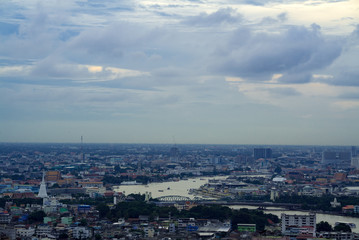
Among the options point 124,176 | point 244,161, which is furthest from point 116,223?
point 244,161

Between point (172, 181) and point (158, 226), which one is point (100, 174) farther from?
point (158, 226)

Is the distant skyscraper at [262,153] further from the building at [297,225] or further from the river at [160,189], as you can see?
the building at [297,225]

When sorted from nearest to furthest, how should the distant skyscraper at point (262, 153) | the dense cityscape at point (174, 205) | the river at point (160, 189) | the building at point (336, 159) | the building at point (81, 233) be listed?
the building at point (81, 233) → the dense cityscape at point (174, 205) → the river at point (160, 189) → the building at point (336, 159) → the distant skyscraper at point (262, 153)

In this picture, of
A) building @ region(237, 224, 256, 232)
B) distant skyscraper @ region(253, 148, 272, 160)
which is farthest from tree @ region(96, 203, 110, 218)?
distant skyscraper @ region(253, 148, 272, 160)

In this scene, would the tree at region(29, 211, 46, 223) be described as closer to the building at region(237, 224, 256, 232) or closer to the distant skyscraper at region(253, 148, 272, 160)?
the building at region(237, 224, 256, 232)

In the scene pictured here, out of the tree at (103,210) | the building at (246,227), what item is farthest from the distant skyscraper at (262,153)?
the building at (246,227)

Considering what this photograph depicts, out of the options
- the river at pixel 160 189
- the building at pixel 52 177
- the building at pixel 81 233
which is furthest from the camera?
the building at pixel 52 177

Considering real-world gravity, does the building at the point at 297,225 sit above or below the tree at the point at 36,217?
above

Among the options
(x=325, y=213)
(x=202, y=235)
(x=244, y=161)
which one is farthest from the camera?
(x=244, y=161)
